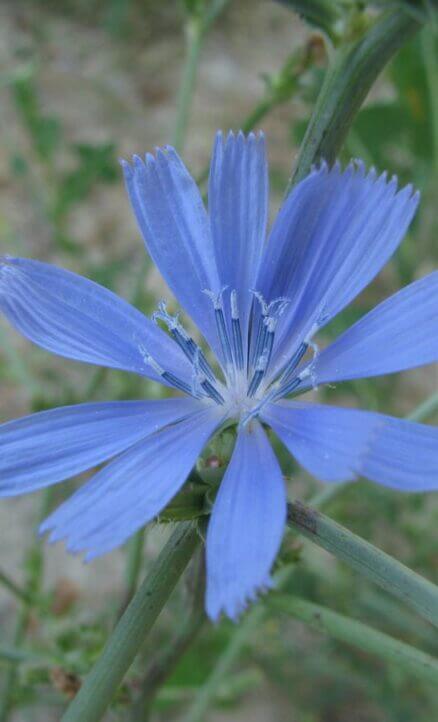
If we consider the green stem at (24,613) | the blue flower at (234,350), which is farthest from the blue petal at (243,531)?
the green stem at (24,613)

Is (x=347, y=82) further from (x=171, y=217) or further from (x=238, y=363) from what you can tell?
(x=238, y=363)

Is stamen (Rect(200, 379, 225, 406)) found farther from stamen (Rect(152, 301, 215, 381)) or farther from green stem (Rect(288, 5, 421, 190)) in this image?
green stem (Rect(288, 5, 421, 190))

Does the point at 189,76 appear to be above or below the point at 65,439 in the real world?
above

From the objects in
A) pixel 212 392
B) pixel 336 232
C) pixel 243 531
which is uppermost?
pixel 336 232

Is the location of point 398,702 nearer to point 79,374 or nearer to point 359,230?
point 79,374

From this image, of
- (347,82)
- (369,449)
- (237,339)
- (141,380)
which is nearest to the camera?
(369,449)

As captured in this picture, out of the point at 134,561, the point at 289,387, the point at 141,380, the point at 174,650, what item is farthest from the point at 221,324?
the point at 141,380
